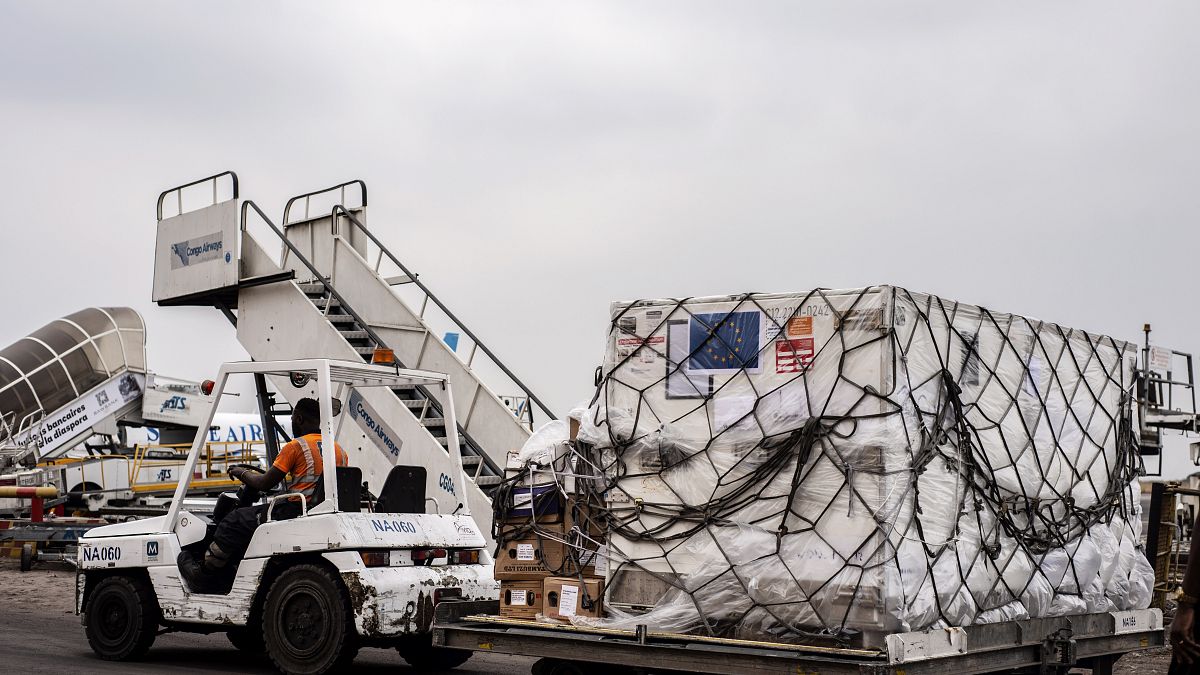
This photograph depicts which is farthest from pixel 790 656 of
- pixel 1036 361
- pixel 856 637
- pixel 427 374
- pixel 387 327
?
pixel 387 327

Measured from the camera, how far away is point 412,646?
392 inches

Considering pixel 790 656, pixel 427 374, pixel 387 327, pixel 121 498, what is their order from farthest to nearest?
pixel 121 498, pixel 387 327, pixel 427 374, pixel 790 656

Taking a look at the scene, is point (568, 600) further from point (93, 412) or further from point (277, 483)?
point (93, 412)

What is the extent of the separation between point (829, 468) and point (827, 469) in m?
0.01

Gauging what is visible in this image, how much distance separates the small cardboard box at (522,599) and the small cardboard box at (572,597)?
0.29ft

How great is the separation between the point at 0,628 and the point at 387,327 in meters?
5.42

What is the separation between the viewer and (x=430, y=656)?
10102 millimetres

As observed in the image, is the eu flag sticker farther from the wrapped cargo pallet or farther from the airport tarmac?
the airport tarmac

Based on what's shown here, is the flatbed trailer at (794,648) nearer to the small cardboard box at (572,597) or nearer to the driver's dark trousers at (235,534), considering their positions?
the small cardboard box at (572,597)

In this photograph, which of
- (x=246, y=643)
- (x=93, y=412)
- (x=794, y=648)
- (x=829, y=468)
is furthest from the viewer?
(x=93, y=412)

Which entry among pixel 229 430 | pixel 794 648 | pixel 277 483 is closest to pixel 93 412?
pixel 229 430

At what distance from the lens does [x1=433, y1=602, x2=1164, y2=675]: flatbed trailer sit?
642cm

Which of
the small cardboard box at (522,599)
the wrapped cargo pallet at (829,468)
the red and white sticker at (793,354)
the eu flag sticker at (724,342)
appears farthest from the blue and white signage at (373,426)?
the red and white sticker at (793,354)

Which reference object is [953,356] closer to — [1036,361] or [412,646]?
[1036,361]
